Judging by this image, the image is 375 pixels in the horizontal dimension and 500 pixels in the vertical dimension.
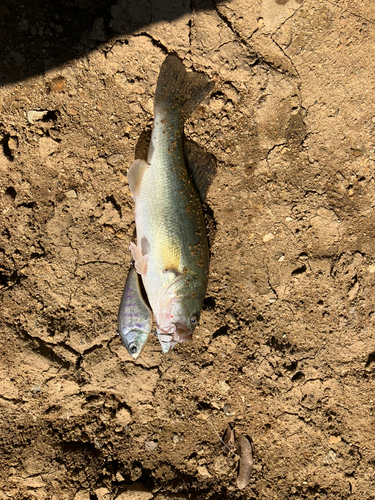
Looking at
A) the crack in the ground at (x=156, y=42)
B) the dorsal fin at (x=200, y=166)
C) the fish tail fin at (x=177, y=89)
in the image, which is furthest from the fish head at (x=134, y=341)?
the crack in the ground at (x=156, y=42)

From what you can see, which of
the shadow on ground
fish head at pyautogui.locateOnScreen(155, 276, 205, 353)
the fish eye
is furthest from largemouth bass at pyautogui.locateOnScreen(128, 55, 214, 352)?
the shadow on ground

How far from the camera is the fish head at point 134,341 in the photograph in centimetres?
376

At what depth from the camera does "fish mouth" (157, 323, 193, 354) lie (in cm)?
367

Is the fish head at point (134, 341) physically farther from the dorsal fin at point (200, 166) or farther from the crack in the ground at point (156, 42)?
the crack in the ground at point (156, 42)

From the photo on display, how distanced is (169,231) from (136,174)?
728mm

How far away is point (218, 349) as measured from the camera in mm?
4016

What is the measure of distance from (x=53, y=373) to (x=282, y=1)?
4998 millimetres

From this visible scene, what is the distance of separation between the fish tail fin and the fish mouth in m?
2.33

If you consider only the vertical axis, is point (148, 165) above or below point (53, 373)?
above

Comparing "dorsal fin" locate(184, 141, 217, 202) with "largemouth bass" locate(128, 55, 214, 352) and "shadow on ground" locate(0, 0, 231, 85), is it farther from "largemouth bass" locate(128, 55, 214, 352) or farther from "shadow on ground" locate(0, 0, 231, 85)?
"shadow on ground" locate(0, 0, 231, 85)

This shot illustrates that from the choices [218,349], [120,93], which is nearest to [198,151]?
[120,93]

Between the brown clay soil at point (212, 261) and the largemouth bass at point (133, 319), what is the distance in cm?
18

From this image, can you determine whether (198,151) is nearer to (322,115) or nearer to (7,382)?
(322,115)

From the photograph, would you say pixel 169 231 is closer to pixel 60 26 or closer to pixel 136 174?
pixel 136 174
